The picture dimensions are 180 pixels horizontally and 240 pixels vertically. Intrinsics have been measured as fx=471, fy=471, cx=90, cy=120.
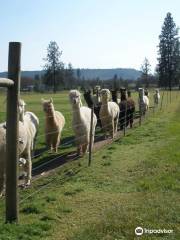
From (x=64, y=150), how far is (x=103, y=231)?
271 inches

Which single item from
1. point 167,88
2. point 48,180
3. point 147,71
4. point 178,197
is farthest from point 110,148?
point 147,71

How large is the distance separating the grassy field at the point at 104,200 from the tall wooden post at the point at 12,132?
1.09ft

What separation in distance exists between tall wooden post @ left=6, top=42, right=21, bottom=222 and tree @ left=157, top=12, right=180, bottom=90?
74098mm

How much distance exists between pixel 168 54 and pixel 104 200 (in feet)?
244

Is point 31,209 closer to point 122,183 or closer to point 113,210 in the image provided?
point 113,210

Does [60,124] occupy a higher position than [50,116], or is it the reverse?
[50,116]

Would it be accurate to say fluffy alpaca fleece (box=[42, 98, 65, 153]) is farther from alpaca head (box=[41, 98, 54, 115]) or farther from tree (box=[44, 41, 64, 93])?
tree (box=[44, 41, 64, 93])

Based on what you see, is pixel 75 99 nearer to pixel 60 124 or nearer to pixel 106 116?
pixel 60 124

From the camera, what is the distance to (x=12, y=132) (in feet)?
18.1

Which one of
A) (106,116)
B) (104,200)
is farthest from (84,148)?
(104,200)

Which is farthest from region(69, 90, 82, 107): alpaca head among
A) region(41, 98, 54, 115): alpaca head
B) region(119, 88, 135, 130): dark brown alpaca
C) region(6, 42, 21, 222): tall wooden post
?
region(6, 42, 21, 222): tall wooden post

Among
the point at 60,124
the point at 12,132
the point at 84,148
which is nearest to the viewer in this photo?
the point at 12,132

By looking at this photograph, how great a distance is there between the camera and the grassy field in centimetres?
554

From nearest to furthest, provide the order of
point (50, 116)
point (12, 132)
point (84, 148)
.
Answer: point (12, 132)
point (84, 148)
point (50, 116)
